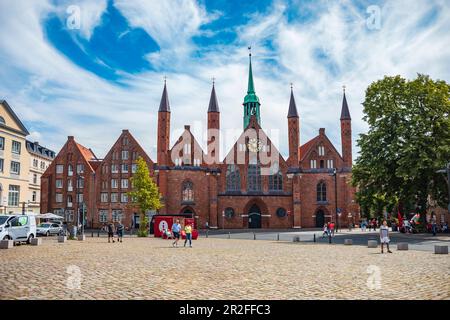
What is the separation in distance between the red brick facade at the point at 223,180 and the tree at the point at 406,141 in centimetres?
2285

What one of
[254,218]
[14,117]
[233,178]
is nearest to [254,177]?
[233,178]

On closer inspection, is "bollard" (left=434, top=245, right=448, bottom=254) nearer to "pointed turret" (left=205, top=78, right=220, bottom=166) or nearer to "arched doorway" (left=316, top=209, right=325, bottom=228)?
"arched doorway" (left=316, top=209, right=325, bottom=228)

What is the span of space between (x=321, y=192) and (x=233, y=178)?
47.1 feet

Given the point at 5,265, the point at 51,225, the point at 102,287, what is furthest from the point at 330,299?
the point at 51,225

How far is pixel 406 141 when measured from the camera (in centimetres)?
3650

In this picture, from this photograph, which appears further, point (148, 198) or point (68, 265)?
point (148, 198)

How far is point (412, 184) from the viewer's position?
37656 millimetres

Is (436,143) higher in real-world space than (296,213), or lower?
higher

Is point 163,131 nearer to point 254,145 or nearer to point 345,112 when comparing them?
point 254,145

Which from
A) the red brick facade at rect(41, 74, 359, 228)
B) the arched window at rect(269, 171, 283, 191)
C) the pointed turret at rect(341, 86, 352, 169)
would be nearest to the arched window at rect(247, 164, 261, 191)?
the red brick facade at rect(41, 74, 359, 228)

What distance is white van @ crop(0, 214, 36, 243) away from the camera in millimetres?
25719

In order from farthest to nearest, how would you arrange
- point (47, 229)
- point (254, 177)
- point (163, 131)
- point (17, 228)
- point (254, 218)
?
point (254, 177)
point (254, 218)
point (163, 131)
point (47, 229)
point (17, 228)
